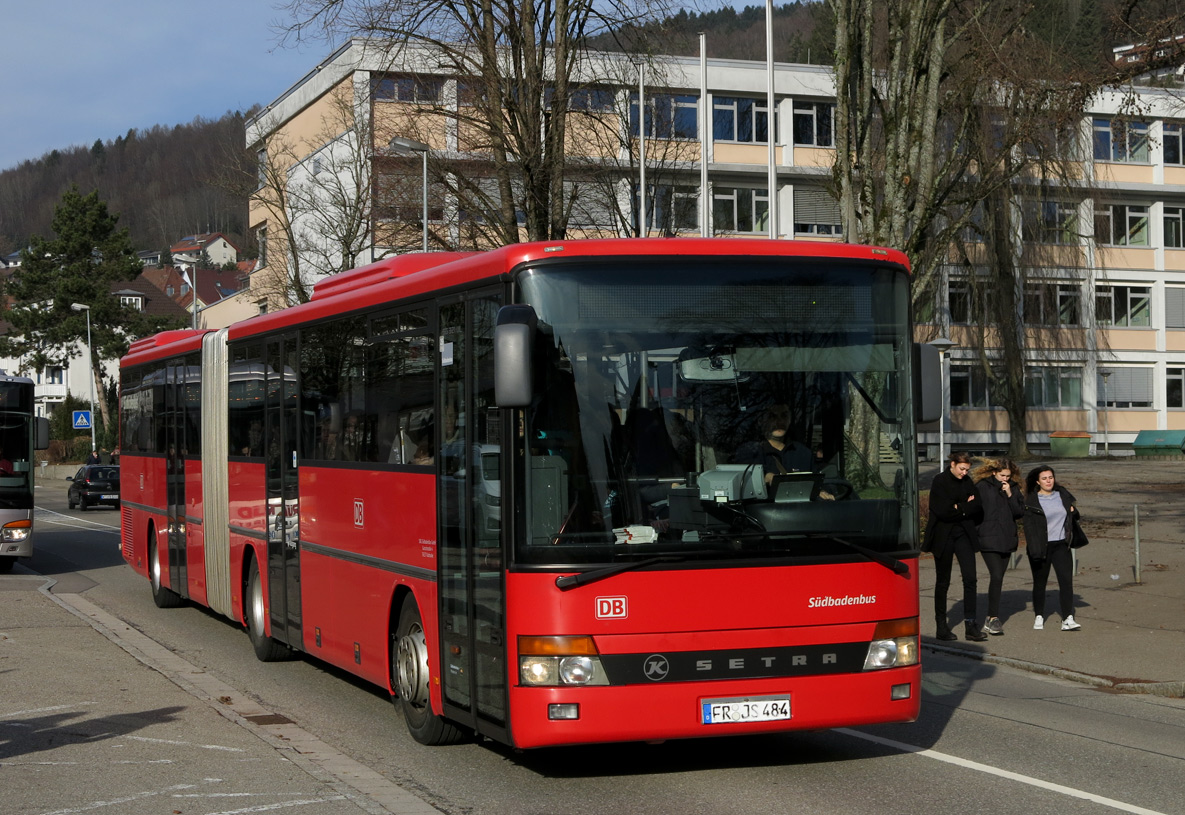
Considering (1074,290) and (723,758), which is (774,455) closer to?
(723,758)

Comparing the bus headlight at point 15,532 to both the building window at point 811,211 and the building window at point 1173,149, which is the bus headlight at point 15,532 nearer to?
the building window at point 811,211

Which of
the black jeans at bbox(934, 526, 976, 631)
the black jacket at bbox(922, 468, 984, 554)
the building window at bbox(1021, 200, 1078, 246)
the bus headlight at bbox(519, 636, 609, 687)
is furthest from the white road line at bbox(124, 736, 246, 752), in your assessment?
the building window at bbox(1021, 200, 1078, 246)

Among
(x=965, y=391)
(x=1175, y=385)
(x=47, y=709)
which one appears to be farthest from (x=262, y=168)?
(x=1175, y=385)

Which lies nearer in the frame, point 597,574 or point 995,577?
point 597,574

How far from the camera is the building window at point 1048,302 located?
166ft

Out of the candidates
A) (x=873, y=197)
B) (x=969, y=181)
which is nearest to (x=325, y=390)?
(x=873, y=197)

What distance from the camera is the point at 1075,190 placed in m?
42.8

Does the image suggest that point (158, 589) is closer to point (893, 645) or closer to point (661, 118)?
point (893, 645)

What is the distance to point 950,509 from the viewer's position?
600 inches

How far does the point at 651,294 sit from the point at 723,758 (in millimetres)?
2883

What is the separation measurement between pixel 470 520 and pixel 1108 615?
10783mm

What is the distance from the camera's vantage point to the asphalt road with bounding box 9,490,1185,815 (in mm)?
7672


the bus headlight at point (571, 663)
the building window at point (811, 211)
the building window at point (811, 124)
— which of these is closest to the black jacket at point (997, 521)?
the bus headlight at point (571, 663)

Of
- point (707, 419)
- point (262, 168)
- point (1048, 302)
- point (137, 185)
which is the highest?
point (137, 185)
